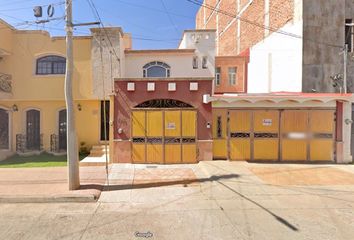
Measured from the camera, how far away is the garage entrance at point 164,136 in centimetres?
1059

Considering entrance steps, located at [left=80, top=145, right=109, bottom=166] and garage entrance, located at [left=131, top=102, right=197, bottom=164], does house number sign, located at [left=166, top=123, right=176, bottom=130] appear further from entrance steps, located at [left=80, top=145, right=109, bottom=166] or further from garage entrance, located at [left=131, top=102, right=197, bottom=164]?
entrance steps, located at [left=80, top=145, right=109, bottom=166]

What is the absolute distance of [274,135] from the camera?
10.8m

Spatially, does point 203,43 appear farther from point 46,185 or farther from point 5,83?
point 46,185

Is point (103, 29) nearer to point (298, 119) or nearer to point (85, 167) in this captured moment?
point (85, 167)

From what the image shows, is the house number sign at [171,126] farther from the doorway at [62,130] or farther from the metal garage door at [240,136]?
the doorway at [62,130]

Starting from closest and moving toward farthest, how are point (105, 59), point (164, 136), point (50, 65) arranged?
point (164, 136) < point (105, 59) < point (50, 65)

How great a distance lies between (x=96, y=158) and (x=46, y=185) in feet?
13.3

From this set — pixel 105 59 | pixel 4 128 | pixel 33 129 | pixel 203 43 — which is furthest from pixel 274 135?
pixel 4 128

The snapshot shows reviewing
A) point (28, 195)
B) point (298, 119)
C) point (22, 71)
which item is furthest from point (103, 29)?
point (298, 119)

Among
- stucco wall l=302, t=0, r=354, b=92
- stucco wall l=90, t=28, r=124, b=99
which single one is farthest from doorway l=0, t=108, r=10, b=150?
stucco wall l=302, t=0, r=354, b=92

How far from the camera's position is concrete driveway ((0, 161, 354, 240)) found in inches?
183

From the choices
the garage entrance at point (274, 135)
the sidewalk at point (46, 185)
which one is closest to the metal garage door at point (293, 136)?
the garage entrance at point (274, 135)

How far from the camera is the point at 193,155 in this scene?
10625 millimetres

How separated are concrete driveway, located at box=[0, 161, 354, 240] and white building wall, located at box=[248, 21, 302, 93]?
794 centimetres
